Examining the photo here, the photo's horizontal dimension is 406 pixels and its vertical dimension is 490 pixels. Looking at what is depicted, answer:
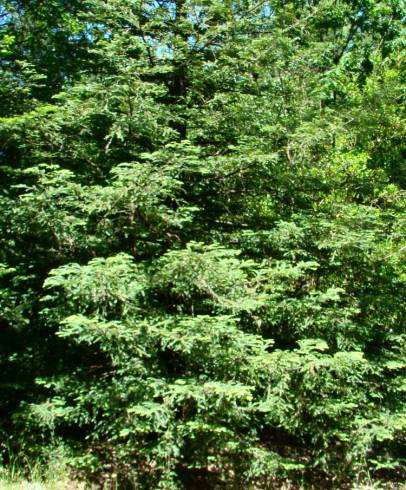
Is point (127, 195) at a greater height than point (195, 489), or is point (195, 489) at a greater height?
point (127, 195)

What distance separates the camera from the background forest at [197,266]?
196 inches

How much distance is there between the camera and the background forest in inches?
196

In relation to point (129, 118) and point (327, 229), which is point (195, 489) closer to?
point (327, 229)

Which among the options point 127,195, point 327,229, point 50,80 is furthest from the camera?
point 50,80

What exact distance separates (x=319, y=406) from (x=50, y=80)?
626 cm

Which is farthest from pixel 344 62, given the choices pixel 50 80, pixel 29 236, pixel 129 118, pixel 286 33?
pixel 29 236

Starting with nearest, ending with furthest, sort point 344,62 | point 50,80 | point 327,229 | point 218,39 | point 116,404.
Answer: point 116,404 < point 327,229 < point 218,39 < point 50,80 < point 344,62

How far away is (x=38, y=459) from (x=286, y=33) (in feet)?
20.9

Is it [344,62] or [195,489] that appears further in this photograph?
[344,62]

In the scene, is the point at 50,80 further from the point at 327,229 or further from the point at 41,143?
the point at 327,229

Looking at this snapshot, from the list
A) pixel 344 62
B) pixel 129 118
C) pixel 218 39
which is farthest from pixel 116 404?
pixel 344 62

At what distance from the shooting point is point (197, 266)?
16.3ft

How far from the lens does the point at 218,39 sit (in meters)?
7.00

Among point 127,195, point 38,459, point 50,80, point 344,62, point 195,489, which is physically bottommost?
point 195,489
